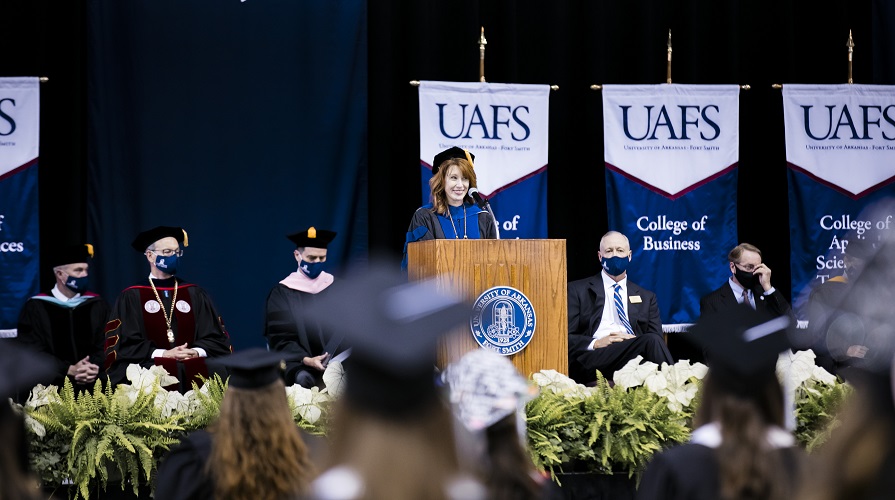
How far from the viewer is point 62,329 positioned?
273 inches


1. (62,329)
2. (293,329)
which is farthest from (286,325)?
(62,329)

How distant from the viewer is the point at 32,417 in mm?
→ 4375

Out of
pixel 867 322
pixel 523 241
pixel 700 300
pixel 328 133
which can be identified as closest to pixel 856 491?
pixel 867 322

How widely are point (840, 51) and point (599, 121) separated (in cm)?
209

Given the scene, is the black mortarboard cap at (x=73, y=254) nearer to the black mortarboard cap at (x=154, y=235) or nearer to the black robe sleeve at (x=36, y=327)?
the black robe sleeve at (x=36, y=327)

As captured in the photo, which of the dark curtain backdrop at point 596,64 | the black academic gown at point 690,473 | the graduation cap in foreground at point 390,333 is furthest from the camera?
the dark curtain backdrop at point 596,64

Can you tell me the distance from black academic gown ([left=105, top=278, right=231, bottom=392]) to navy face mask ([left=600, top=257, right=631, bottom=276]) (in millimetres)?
2572

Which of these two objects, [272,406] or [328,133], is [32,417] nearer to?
[272,406]

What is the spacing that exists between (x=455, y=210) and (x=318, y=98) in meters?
2.36

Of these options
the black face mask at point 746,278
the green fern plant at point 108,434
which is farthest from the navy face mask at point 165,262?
the black face mask at point 746,278

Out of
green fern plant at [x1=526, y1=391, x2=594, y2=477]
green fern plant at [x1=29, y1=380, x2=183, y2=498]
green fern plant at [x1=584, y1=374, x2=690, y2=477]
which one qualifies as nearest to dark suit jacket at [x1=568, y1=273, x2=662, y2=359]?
green fern plant at [x1=584, y1=374, x2=690, y2=477]

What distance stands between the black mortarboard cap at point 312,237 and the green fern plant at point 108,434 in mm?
2579

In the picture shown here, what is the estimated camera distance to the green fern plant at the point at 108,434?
429cm

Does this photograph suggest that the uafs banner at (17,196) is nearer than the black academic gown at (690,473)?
No
